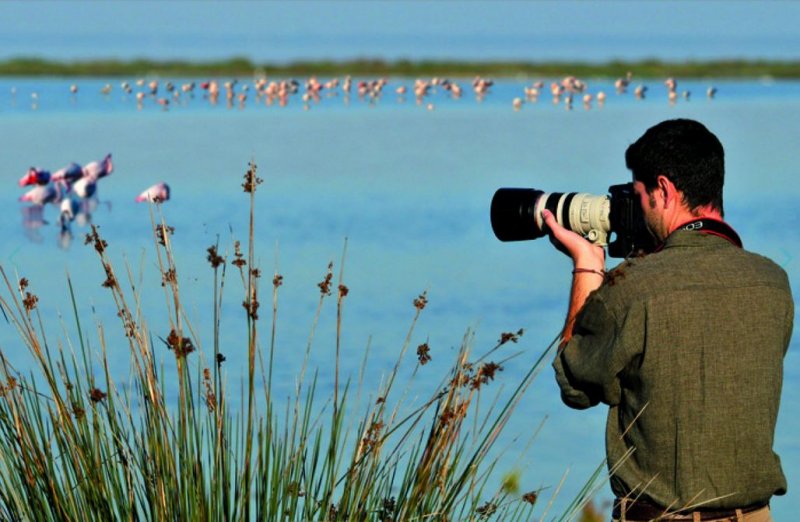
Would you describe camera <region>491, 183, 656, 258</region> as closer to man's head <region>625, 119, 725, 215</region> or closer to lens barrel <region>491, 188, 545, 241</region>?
lens barrel <region>491, 188, 545, 241</region>

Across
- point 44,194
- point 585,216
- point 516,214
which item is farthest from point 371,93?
point 585,216

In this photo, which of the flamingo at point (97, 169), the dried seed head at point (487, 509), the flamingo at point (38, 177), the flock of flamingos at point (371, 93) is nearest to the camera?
the dried seed head at point (487, 509)

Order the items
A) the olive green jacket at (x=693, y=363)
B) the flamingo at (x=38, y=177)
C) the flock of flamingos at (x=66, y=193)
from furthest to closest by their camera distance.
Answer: the flamingo at (x=38, y=177) < the flock of flamingos at (x=66, y=193) < the olive green jacket at (x=693, y=363)

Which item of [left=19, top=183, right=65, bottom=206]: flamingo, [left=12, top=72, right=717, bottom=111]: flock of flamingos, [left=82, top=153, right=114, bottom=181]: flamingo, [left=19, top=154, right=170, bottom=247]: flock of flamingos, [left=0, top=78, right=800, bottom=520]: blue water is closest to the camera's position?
[left=0, top=78, right=800, bottom=520]: blue water

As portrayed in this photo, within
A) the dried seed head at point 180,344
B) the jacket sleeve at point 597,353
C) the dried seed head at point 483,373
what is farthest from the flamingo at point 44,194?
the jacket sleeve at point 597,353

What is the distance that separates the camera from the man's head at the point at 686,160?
9.23ft

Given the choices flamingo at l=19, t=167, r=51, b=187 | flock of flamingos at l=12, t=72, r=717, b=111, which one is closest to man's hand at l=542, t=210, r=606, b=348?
flamingo at l=19, t=167, r=51, b=187

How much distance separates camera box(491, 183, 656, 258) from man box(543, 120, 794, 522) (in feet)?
0.43

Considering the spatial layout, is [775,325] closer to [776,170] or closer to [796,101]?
[776,170]

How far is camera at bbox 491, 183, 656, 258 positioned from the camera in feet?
10.2

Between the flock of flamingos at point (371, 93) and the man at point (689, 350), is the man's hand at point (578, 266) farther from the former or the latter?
the flock of flamingos at point (371, 93)

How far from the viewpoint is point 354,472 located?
3176 millimetres

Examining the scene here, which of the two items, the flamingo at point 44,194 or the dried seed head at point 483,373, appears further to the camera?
the flamingo at point 44,194

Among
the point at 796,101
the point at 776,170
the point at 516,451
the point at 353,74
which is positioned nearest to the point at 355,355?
the point at 516,451
